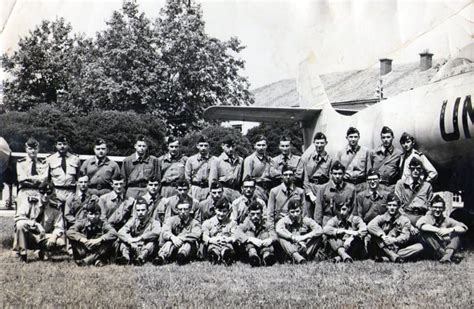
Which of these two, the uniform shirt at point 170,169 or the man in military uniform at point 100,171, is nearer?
the man in military uniform at point 100,171

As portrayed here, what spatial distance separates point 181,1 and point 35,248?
1593 cm

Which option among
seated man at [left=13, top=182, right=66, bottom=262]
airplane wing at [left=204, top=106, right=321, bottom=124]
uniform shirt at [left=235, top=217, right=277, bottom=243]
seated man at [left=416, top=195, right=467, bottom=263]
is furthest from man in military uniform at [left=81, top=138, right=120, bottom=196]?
seated man at [left=416, top=195, right=467, bottom=263]

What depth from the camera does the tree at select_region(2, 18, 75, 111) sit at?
79.0 feet

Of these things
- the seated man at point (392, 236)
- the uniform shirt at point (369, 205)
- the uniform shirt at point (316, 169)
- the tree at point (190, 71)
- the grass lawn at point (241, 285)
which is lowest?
the grass lawn at point (241, 285)

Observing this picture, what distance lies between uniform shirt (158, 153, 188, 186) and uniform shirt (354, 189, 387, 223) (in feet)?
7.67

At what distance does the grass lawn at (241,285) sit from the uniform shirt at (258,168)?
5.25 feet

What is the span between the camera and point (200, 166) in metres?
7.29

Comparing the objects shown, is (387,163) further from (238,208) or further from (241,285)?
(241,285)

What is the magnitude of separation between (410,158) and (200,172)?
2726mm

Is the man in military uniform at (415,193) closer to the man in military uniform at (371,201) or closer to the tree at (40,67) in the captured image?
the man in military uniform at (371,201)

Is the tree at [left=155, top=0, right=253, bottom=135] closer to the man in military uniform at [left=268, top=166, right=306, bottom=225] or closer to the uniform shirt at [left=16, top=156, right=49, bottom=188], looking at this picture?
the uniform shirt at [left=16, top=156, right=49, bottom=188]

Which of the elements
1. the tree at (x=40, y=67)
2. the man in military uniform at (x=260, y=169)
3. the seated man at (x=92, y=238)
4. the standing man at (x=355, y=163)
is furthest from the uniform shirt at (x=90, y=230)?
the tree at (x=40, y=67)

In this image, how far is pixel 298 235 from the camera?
5.90 metres

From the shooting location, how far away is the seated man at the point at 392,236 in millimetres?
5727
